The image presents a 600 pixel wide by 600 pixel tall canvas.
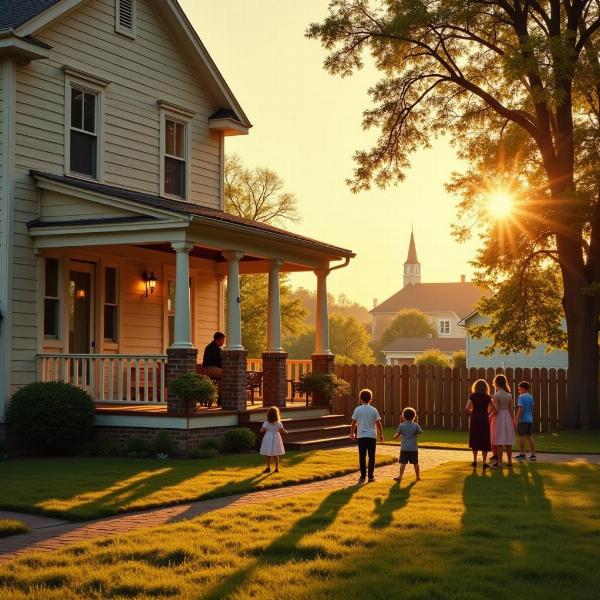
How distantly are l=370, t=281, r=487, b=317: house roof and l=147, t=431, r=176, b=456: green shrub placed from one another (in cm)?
10810

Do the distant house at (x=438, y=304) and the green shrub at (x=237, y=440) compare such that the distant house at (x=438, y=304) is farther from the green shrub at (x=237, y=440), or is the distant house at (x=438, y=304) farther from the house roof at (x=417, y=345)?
the green shrub at (x=237, y=440)

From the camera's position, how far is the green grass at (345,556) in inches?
287

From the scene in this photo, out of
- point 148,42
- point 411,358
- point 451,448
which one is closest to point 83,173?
point 148,42

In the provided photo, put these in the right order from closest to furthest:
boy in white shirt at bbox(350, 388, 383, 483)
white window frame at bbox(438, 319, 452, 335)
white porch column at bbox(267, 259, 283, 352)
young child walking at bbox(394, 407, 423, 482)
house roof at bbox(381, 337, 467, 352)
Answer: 1. boy in white shirt at bbox(350, 388, 383, 483)
2. young child walking at bbox(394, 407, 423, 482)
3. white porch column at bbox(267, 259, 283, 352)
4. house roof at bbox(381, 337, 467, 352)
5. white window frame at bbox(438, 319, 452, 335)

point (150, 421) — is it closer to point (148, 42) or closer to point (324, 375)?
point (324, 375)

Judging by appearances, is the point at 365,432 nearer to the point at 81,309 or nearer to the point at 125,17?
the point at 81,309

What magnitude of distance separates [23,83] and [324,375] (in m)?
8.83

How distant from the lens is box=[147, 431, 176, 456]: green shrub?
16734mm

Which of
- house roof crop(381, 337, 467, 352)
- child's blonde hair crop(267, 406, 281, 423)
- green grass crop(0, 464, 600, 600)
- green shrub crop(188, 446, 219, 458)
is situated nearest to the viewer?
green grass crop(0, 464, 600, 600)

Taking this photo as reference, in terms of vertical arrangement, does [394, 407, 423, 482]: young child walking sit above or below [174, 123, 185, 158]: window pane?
below

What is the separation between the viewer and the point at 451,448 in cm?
2047

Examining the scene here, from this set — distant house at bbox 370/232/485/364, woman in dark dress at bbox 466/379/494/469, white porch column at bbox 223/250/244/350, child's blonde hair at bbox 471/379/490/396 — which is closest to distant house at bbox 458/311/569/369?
white porch column at bbox 223/250/244/350

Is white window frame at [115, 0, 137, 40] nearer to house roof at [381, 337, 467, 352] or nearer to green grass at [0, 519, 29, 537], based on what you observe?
green grass at [0, 519, 29, 537]

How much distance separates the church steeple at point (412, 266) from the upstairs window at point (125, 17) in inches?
6232
